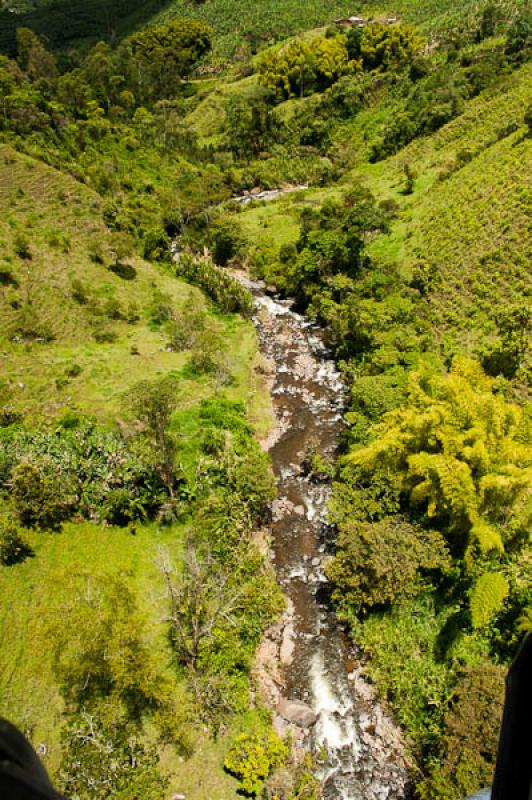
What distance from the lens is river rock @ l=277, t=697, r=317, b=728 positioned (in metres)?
15.6

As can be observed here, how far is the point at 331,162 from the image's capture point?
6706 centimetres

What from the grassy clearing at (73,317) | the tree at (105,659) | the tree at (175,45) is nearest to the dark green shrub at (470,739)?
the tree at (105,659)

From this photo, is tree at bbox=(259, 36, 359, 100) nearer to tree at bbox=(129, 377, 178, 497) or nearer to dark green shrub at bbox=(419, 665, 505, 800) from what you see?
tree at bbox=(129, 377, 178, 497)

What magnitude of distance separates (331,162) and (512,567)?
63529 mm

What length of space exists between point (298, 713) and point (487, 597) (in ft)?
23.3

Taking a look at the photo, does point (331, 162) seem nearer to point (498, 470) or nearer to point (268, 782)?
point (498, 470)

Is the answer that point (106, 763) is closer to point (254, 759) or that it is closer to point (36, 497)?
point (254, 759)

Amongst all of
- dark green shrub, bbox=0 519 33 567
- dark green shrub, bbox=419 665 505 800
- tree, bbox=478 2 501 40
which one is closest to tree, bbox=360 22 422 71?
tree, bbox=478 2 501 40

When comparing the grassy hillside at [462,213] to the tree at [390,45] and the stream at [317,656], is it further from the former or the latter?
the tree at [390,45]

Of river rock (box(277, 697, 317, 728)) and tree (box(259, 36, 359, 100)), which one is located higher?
tree (box(259, 36, 359, 100))

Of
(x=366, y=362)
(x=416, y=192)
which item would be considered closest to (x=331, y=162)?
(x=416, y=192)

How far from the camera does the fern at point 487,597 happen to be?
14.2 meters

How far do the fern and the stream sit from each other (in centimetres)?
467

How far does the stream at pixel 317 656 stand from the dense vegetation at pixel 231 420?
0.87 meters
